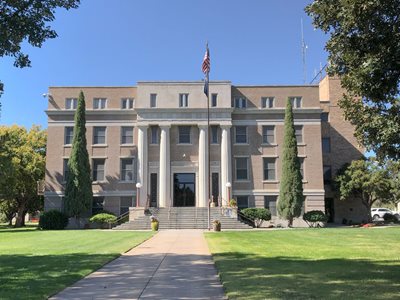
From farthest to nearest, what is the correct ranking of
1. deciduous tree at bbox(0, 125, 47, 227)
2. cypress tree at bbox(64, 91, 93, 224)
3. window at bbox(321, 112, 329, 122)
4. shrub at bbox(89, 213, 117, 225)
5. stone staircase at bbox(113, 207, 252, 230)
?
1. window at bbox(321, 112, 329, 122)
2. deciduous tree at bbox(0, 125, 47, 227)
3. shrub at bbox(89, 213, 117, 225)
4. cypress tree at bbox(64, 91, 93, 224)
5. stone staircase at bbox(113, 207, 252, 230)

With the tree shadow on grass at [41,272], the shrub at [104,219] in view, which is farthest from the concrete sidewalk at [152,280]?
the shrub at [104,219]

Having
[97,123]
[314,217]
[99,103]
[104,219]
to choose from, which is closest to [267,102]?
[314,217]

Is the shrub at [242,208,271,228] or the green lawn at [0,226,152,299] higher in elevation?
the shrub at [242,208,271,228]

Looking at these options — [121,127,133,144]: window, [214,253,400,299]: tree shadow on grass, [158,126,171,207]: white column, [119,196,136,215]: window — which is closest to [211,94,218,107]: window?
[158,126,171,207]: white column

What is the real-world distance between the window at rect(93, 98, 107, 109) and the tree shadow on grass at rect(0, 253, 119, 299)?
89.8ft

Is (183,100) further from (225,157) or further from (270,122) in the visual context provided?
(270,122)

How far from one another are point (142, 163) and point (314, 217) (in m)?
15.4

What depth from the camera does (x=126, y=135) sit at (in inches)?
1617

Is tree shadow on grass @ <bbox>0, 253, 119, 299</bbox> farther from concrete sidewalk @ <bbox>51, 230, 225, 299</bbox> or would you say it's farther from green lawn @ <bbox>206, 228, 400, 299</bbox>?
green lawn @ <bbox>206, 228, 400, 299</bbox>

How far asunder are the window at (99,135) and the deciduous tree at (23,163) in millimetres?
6507

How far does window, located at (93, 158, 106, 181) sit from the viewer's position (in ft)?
132

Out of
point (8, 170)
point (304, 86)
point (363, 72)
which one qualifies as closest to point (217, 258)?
point (363, 72)

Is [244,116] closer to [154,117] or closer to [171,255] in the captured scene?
[154,117]

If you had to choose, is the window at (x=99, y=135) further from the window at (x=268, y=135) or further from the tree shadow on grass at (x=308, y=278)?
the tree shadow on grass at (x=308, y=278)
